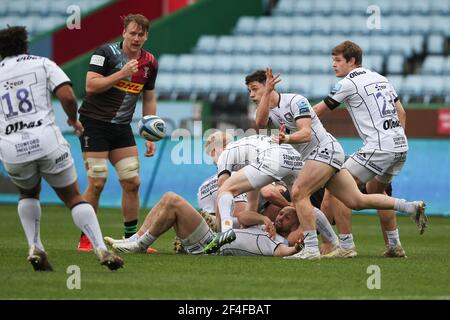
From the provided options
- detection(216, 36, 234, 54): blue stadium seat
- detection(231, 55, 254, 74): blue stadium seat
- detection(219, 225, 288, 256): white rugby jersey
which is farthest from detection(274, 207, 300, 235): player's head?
detection(216, 36, 234, 54): blue stadium seat

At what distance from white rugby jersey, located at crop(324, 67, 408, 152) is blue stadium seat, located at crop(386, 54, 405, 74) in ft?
42.5

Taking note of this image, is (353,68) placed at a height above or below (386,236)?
above

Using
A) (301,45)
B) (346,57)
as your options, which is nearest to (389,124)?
(346,57)

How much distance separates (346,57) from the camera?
37.6 ft

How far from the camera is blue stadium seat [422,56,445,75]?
23.9 meters

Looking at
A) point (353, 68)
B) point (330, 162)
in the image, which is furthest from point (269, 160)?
point (353, 68)

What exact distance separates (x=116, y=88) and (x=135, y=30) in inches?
28.5

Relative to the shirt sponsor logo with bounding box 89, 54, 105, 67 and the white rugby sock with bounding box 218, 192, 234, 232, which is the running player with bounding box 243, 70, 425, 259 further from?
the shirt sponsor logo with bounding box 89, 54, 105, 67

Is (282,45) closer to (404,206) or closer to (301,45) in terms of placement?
(301,45)

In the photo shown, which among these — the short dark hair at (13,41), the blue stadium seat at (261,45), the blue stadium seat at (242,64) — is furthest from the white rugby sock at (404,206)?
the blue stadium seat at (261,45)
